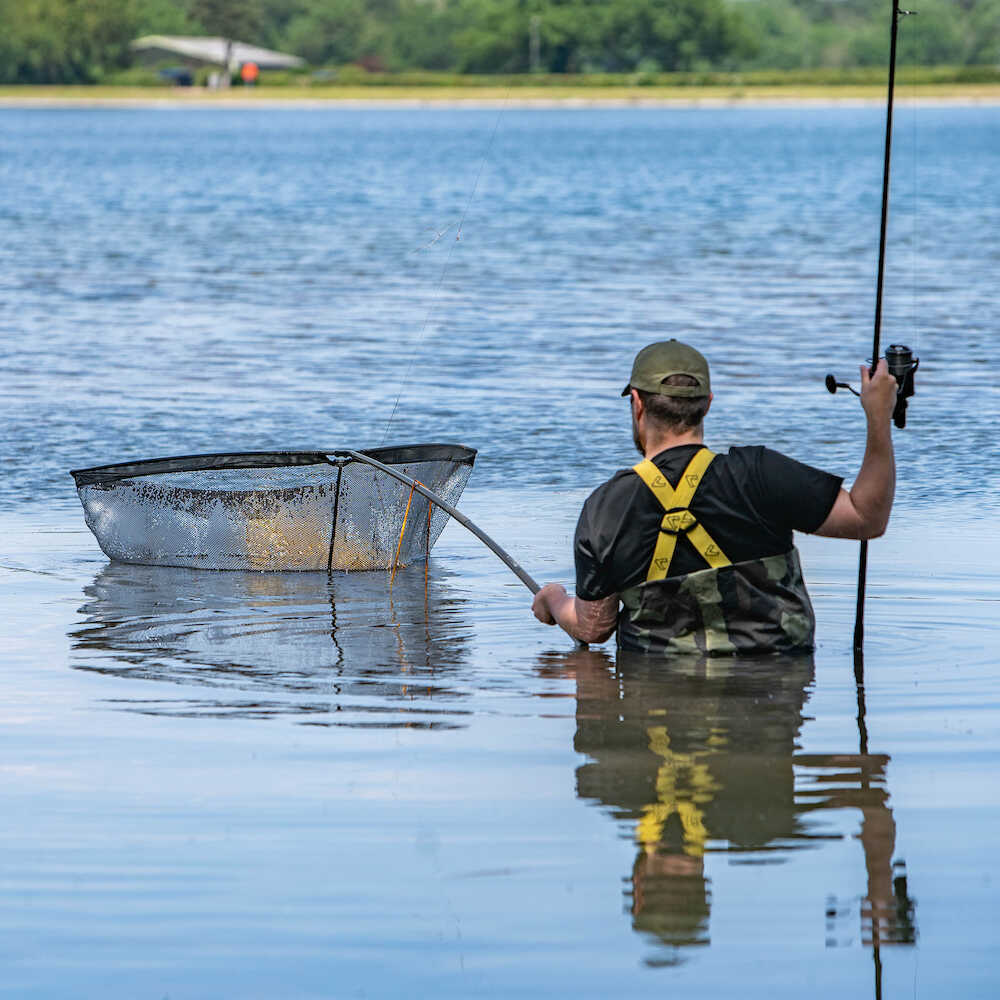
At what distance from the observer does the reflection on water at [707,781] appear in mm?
4797

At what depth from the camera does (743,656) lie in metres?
6.44

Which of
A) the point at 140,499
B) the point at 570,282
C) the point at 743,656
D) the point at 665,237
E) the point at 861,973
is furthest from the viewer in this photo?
the point at 665,237

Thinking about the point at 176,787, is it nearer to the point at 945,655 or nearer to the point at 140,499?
the point at 945,655

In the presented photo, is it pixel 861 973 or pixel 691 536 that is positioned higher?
pixel 691 536

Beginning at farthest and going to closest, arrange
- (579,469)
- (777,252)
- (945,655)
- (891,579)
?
(777,252) < (579,469) < (891,579) < (945,655)

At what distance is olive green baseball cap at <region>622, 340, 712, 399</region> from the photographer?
19.1 feet

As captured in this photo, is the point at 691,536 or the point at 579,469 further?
the point at 579,469

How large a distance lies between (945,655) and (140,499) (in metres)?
4.00

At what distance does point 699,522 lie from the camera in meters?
5.96

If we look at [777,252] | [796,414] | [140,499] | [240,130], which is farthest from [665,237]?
[240,130]

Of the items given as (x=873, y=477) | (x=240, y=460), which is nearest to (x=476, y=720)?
(x=873, y=477)

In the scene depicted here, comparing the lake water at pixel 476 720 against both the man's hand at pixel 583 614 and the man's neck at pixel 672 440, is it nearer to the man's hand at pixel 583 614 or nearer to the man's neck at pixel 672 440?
the man's hand at pixel 583 614

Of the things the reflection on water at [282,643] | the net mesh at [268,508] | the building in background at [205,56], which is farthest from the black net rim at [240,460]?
the building in background at [205,56]

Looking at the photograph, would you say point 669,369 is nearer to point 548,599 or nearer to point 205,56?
Result: point 548,599
